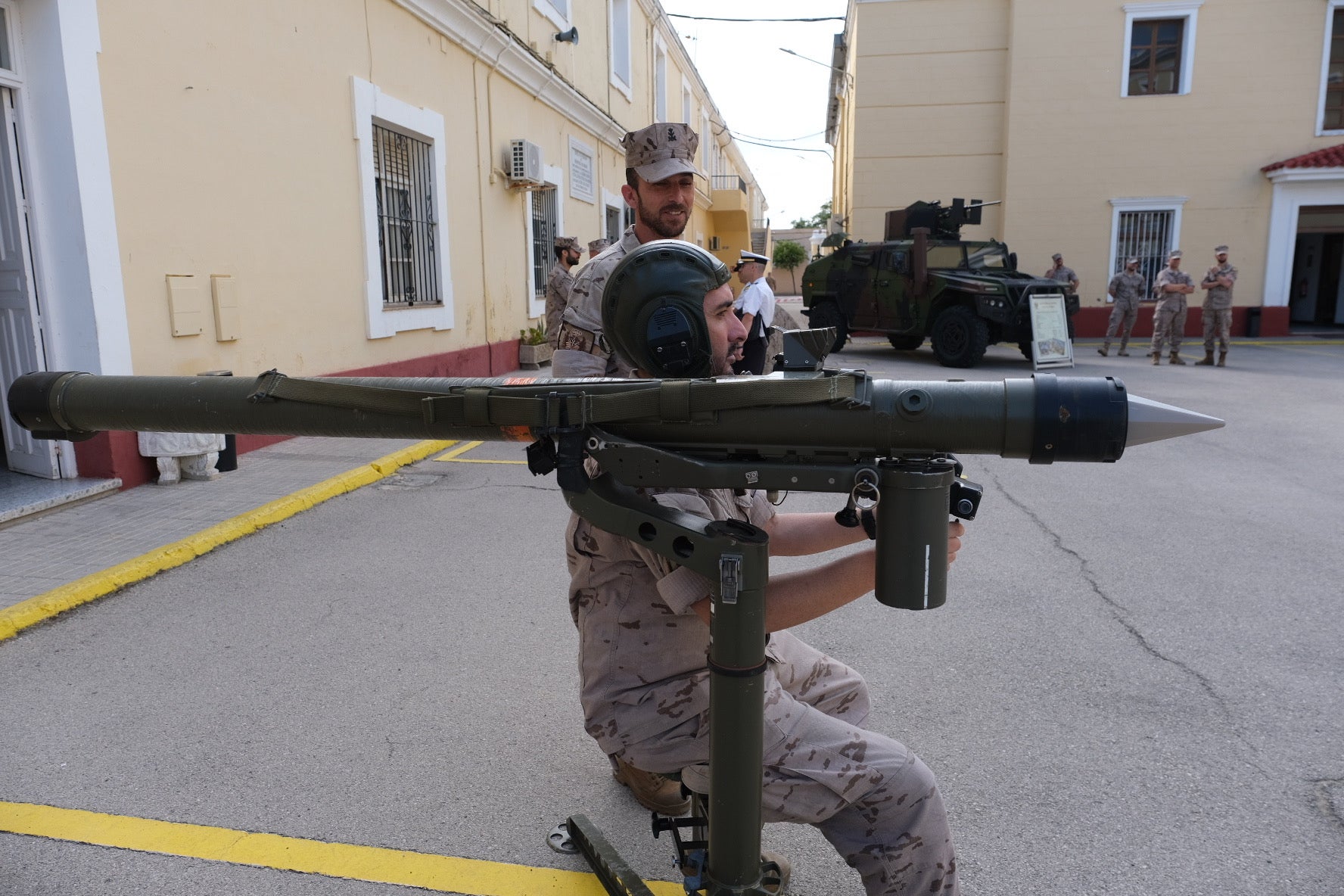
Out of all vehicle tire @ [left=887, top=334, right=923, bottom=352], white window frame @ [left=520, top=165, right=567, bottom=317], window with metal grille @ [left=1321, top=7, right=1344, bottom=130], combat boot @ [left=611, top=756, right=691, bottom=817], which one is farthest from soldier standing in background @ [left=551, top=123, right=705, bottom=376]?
window with metal grille @ [left=1321, top=7, right=1344, bottom=130]

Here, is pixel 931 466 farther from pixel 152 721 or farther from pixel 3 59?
pixel 3 59

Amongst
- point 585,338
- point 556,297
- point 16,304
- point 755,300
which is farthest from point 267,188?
point 585,338

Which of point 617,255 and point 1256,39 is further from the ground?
point 1256,39

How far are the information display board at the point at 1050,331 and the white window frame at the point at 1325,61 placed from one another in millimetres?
9564

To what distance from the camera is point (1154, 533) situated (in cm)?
486

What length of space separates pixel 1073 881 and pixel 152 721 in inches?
102

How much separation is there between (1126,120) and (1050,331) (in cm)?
828

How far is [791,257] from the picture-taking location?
4641cm

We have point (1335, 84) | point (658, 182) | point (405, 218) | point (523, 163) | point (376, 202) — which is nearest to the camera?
point (658, 182)

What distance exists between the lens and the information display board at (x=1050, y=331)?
12.0 m

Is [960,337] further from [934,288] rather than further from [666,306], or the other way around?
[666,306]

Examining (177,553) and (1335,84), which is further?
(1335,84)

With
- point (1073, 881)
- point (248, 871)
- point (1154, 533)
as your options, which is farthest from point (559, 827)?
point (1154, 533)

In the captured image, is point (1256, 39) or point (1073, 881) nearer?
point (1073, 881)
